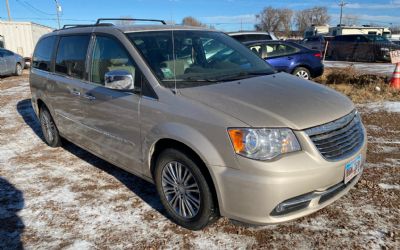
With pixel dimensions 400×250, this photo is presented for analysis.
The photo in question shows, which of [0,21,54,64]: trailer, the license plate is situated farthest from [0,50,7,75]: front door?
the license plate

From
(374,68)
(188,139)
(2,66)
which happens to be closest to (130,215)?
(188,139)

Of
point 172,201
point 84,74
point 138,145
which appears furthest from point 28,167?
point 172,201

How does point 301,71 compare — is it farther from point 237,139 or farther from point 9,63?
point 9,63

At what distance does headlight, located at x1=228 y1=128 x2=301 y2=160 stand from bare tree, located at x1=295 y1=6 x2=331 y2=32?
100345 mm

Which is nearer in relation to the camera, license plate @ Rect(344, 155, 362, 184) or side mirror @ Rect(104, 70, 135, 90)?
license plate @ Rect(344, 155, 362, 184)

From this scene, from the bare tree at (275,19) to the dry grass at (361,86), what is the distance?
8552cm

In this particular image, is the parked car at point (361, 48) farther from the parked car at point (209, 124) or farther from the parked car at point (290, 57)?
the parked car at point (209, 124)

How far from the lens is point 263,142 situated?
266 centimetres

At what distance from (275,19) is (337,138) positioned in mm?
96511

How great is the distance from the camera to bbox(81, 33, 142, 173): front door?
11.5 feet

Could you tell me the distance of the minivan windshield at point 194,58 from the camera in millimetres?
3459

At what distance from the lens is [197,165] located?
2.94 m

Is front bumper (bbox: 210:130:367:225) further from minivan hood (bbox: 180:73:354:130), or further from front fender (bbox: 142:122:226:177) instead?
minivan hood (bbox: 180:73:354:130)

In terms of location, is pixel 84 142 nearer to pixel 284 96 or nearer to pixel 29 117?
pixel 284 96
